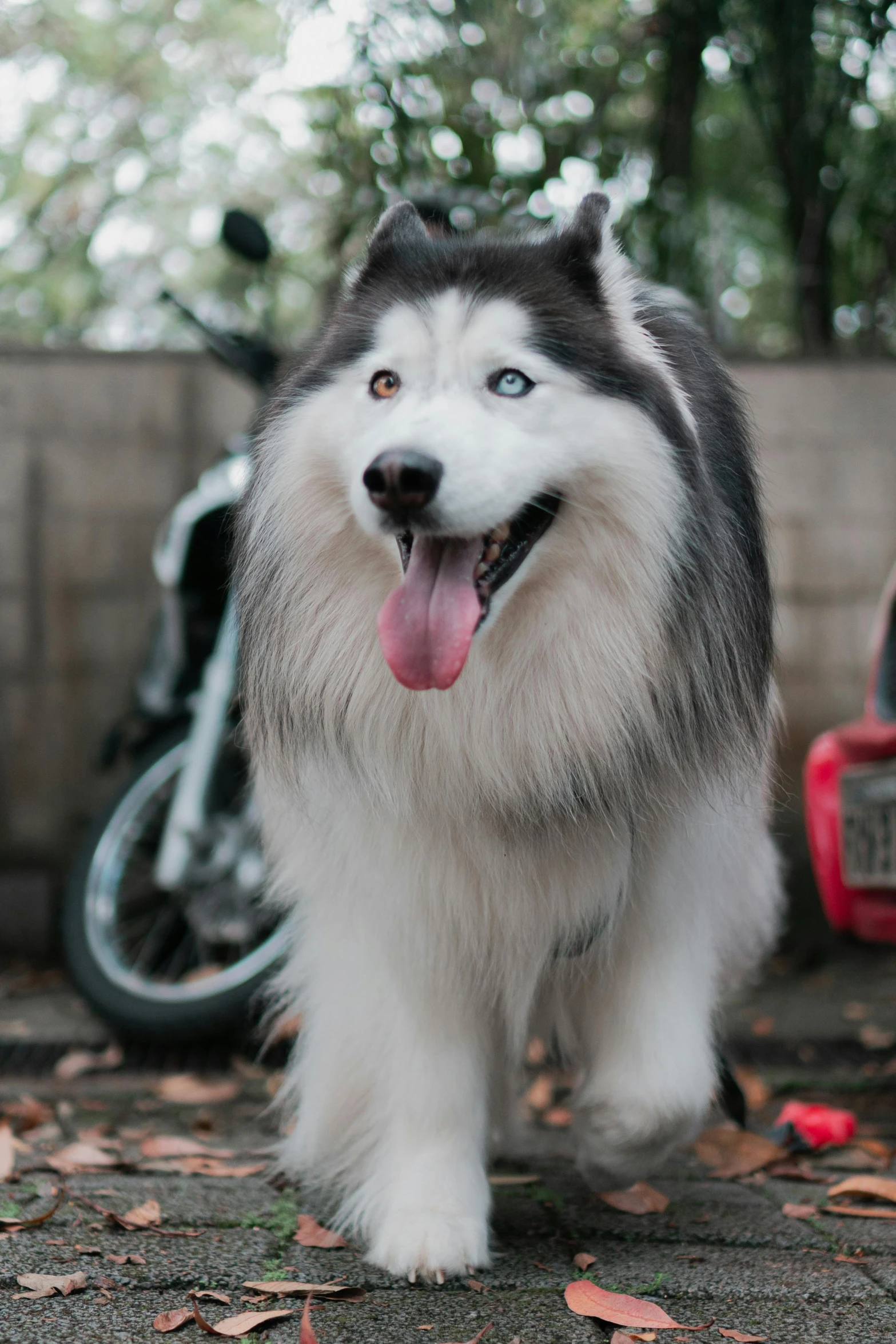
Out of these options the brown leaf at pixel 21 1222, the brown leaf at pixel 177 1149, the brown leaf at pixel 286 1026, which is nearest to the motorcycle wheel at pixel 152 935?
the brown leaf at pixel 286 1026

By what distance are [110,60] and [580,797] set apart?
10.3 meters

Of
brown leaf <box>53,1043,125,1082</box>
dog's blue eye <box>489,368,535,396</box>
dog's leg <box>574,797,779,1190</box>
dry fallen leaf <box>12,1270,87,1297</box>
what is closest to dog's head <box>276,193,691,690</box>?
dog's blue eye <box>489,368,535,396</box>

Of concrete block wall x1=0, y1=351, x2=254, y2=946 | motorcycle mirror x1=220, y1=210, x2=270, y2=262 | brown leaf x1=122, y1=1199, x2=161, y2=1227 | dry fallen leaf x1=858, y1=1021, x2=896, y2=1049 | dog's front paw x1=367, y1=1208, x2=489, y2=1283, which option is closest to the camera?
dog's front paw x1=367, y1=1208, x2=489, y2=1283

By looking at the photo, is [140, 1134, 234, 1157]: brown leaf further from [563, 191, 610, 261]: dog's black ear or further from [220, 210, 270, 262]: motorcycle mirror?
[220, 210, 270, 262]: motorcycle mirror

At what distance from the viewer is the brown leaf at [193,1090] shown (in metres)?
2.81

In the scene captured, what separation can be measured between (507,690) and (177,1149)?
48.0 inches

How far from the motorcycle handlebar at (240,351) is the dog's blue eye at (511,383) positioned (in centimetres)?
171

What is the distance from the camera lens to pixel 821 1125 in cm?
242

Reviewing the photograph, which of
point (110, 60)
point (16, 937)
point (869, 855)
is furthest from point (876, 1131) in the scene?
point (110, 60)

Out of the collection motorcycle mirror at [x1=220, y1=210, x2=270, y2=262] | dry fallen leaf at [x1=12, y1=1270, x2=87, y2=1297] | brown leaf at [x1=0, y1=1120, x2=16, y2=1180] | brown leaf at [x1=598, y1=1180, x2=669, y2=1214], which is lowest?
brown leaf at [x1=0, y1=1120, x2=16, y2=1180]

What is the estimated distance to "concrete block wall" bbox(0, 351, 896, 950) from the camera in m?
4.41

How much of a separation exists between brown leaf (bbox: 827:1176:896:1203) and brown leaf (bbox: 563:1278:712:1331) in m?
0.65

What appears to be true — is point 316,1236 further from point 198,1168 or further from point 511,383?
point 511,383

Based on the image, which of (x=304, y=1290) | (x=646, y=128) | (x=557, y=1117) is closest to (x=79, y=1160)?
(x=304, y=1290)
